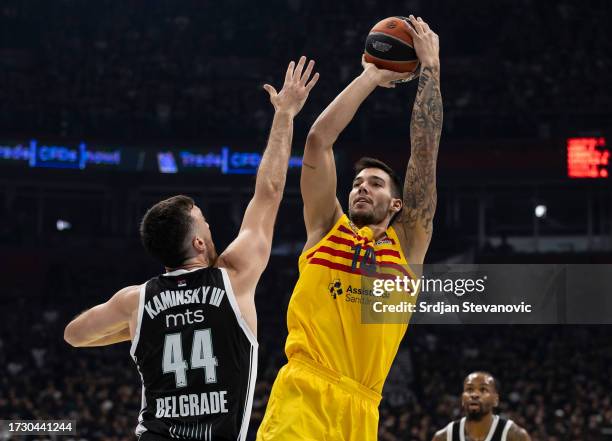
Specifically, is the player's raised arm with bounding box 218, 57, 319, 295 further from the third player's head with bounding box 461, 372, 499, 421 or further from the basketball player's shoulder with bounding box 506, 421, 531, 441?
the basketball player's shoulder with bounding box 506, 421, 531, 441

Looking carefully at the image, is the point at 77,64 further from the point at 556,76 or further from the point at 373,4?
the point at 556,76

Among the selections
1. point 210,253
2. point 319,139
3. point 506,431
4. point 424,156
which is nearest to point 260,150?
point 506,431

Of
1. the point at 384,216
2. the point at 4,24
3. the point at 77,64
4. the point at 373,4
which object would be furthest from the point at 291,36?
the point at 384,216

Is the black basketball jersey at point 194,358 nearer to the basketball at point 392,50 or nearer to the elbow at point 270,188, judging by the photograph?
the elbow at point 270,188

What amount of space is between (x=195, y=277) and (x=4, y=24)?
86.5 ft

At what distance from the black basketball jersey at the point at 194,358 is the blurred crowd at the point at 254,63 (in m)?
19.5

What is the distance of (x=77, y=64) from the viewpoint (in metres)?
26.0

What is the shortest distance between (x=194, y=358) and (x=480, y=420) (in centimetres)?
501

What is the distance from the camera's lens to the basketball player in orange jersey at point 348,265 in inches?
180

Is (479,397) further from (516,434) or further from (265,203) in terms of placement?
(265,203)

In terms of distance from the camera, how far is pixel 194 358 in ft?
12.6

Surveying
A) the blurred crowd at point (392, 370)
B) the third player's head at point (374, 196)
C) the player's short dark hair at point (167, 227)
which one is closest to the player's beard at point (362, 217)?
the third player's head at point (374, 196)

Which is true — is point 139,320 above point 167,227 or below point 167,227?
below

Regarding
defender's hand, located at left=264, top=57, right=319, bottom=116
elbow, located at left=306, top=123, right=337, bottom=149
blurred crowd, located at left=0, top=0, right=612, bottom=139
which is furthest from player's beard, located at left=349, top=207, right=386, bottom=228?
blurred crowd, located at left=0, top=0, right=612, bottom=139
